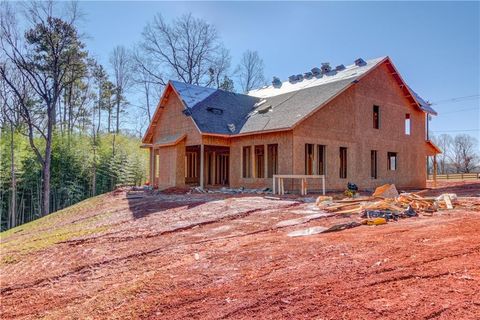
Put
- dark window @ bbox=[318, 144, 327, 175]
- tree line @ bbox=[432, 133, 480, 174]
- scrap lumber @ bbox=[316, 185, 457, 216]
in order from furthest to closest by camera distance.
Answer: tree line @ bbox=[432, 133, 480, 174] < dark window @ bbox=[318, 144, 327, 175] < scrap lumber @ bbox=[316, 185, 457, 216]

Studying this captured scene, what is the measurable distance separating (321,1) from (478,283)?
36.7ft

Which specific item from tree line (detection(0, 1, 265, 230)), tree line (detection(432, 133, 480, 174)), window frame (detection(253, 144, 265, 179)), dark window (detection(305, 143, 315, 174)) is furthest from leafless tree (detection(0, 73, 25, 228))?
tree line (detection(432, 133, 480, 174))

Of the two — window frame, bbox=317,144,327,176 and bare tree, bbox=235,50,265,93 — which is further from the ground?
bare tree, bbox=235,50,265,93

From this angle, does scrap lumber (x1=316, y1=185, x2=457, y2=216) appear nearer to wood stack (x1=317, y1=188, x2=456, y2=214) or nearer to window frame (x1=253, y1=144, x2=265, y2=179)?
wood stack (x1=317, y1=188, x2=456, y2=214)

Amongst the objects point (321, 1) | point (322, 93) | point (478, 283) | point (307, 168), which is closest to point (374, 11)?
point (321, 1)

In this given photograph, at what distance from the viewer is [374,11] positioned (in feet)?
43.9

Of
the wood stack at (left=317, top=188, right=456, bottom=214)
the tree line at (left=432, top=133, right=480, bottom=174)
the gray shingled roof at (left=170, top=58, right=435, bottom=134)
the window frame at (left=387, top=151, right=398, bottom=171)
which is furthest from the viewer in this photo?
the tree line at (left=432, top=133, right=480, bottom=174)

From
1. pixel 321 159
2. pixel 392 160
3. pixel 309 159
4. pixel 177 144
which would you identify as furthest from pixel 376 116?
pixel 177 144

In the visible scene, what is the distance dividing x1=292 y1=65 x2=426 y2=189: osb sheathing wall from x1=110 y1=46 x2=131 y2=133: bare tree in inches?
771

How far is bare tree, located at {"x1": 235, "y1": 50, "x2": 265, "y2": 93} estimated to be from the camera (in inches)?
1352

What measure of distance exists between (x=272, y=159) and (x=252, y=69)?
2035 centimetres

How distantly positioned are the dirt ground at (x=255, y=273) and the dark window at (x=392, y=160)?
11800mm

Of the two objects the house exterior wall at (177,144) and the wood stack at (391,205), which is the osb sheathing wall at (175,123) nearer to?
the house exterior wall at (177,144)

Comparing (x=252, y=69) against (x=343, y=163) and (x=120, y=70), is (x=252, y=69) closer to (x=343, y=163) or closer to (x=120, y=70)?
(x=120, y=70)
